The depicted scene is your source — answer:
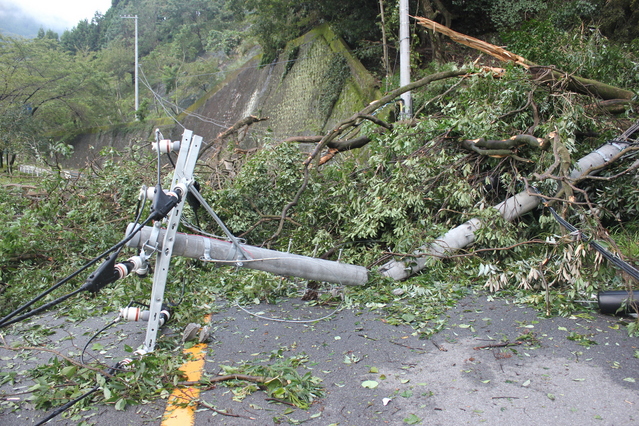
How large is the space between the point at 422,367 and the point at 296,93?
16.3 meters

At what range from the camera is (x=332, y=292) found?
15.7 ft

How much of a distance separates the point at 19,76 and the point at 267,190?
27.1 m

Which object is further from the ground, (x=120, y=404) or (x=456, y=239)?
(x=456, y=239)

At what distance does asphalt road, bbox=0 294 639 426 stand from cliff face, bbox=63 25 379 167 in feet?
16.8

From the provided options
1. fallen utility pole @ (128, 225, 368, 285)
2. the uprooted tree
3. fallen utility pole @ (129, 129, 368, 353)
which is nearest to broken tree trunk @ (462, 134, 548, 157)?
the uprooted tree

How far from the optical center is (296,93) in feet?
60.4

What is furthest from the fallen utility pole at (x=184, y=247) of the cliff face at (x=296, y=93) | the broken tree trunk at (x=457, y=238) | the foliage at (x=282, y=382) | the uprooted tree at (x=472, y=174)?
the cliff face at (x=296, y=93)

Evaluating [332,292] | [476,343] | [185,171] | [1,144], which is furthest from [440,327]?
[1,144]

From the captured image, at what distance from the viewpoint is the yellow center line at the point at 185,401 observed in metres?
2.61

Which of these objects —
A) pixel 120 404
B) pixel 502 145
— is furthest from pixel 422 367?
pixel 502 145

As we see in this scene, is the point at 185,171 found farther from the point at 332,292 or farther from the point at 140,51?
the point at 140,51

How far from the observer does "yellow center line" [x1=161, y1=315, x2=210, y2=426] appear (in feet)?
8.55

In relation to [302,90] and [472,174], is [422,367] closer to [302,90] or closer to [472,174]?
[472,174]

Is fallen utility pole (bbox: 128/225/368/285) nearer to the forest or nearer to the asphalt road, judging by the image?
the forest
